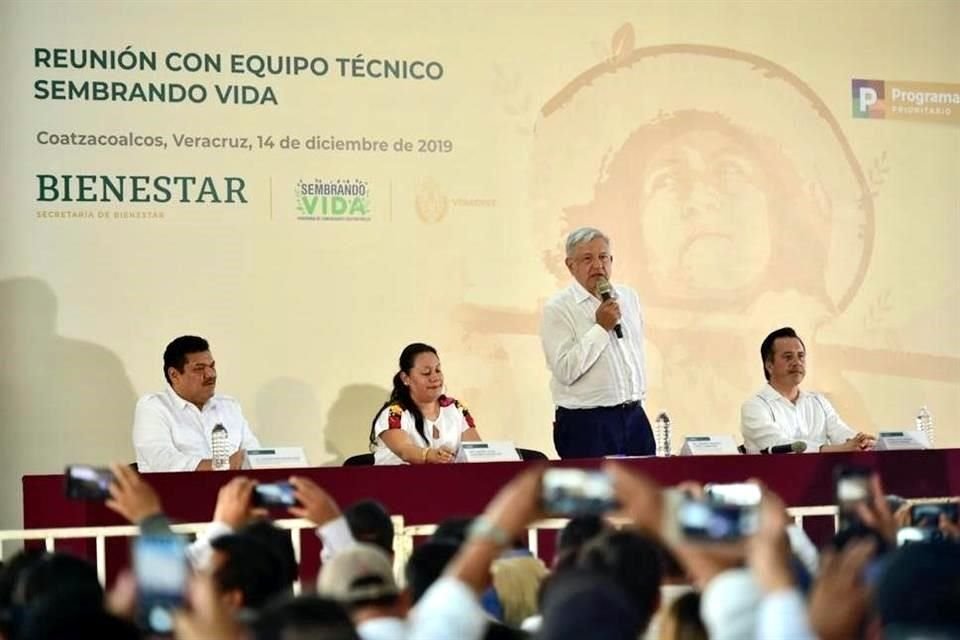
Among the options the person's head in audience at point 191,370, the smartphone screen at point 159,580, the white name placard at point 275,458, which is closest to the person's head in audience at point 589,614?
the smartphone screen at point 159,580

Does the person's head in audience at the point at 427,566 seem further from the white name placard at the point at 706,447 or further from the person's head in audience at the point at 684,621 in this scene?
the white name placard at the point at 706,447

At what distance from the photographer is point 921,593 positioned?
2094 mm

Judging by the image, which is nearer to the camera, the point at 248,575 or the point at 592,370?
the point at 248,575

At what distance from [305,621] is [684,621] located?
1.77 feet

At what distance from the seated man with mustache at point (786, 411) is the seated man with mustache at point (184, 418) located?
6.20 feet

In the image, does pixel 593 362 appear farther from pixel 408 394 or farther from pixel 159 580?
pixel 159 580

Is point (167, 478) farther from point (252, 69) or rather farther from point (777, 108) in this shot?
point (777, 108)

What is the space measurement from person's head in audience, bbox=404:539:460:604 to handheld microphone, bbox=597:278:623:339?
3211mm

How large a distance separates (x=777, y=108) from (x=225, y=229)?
2683 millimetres

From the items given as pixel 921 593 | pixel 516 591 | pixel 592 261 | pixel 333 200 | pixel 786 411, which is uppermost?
pixel 333 200

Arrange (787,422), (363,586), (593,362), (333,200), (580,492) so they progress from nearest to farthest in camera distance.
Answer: (580,492)
(363,586)
(593,362)
(787,422)
(333,200)

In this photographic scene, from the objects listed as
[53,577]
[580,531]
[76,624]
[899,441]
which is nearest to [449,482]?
[899,441]

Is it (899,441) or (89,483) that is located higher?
(89,483)

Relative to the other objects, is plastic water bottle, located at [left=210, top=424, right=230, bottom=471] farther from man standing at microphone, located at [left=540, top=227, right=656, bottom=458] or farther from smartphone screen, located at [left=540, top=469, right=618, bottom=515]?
smartphone screen, located at [left=540, top=469, right=618, bottom=515]
